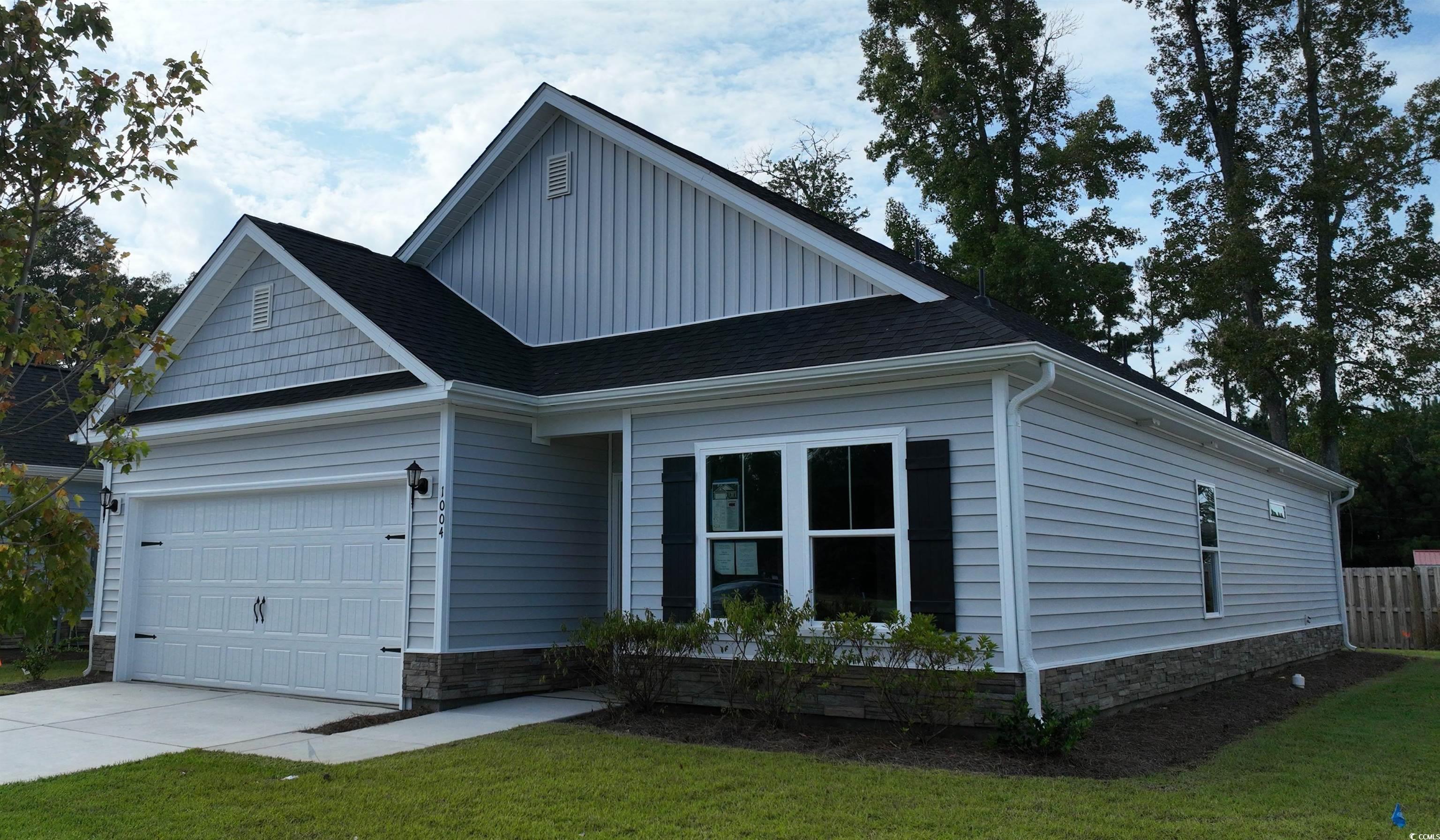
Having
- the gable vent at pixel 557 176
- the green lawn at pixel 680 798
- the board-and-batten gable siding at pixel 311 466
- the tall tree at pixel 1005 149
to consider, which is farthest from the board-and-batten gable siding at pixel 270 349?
the tall tree at pixel 1005 149

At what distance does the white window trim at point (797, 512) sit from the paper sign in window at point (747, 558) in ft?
0.22

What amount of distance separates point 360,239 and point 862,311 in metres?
11.8

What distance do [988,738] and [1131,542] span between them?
3.36 meters

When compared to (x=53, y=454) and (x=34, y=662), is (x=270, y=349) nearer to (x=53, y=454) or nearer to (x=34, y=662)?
(x=34, y=662)

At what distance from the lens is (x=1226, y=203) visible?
22656 mm

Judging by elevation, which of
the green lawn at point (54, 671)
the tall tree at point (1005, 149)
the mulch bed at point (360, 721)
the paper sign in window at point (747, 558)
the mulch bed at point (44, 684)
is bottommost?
the mulch bed at point (360, 721)

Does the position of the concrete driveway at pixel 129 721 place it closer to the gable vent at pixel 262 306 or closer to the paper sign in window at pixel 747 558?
the paper sign in window at pixel 747 558

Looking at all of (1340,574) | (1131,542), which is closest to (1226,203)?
(1340,574)

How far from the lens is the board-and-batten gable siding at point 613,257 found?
11.0m

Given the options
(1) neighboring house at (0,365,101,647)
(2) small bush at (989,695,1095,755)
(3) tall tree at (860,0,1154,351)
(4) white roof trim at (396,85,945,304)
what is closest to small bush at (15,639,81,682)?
(1) neighboring house at (0,365,101,647)

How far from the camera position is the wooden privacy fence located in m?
19.2

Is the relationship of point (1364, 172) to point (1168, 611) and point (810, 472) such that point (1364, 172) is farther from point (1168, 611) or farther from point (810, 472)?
point (810, 472)

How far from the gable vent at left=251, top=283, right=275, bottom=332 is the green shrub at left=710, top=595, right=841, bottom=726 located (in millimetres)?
6619

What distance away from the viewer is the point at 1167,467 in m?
11.4
